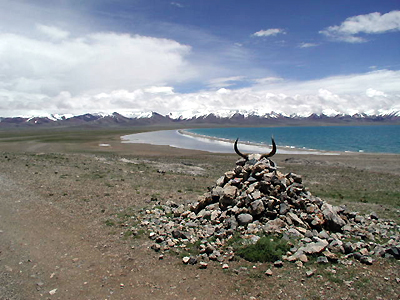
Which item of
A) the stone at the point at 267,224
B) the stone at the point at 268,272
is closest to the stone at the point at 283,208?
the stone at the point at 267,224

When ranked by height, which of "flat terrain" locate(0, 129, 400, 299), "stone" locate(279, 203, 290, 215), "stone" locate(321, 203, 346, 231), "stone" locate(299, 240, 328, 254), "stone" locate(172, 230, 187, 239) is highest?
"stone" locate(279, 203, 290, 215)

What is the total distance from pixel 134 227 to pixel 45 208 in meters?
5.40

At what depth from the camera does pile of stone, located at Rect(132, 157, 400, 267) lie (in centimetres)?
946

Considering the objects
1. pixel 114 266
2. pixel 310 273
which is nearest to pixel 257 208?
pixel 310 273

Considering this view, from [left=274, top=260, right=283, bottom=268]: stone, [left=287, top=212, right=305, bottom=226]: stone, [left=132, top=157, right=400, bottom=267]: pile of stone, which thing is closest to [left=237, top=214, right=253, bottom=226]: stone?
[left=132, top=157, right=400, bottom=267]: pile of stone

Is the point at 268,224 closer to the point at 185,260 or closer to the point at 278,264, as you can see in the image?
the point at 278,264

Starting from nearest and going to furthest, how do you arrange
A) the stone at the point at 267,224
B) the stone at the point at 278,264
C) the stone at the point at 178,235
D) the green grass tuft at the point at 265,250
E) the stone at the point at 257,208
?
the stone at the point at 278,264 → the green grass tuft at the point at 265,250 → the stone at the point at 267,224 → the stone at the point at 178,235 → the stone at the point at 257,208

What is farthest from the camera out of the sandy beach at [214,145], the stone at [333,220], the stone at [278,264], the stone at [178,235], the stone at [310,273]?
the sandy beach at [214,145]

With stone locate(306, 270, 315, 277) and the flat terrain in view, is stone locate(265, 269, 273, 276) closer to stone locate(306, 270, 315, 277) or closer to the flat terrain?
the flat terrain

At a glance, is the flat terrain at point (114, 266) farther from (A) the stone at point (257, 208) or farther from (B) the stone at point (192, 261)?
(A) the stone at point (257, 208)

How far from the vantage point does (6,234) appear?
36.5 ft

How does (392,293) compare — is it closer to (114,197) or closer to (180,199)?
(180,199)

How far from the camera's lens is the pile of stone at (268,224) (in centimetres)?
946

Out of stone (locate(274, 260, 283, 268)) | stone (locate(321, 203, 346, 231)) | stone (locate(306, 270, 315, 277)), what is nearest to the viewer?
stone (locate(306, 270, 315, 277))
